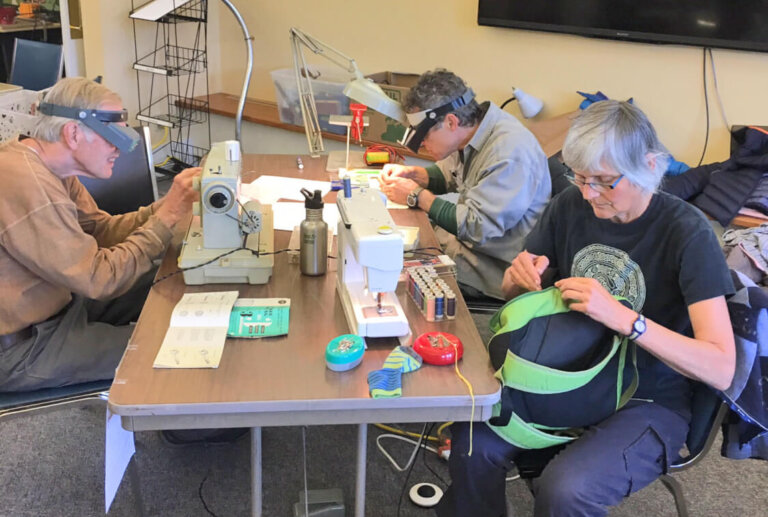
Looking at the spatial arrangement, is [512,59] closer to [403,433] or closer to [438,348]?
[403,433]

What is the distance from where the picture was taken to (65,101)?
1759 mm

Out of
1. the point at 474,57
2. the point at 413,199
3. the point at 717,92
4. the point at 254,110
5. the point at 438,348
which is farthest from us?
the point at 254,110

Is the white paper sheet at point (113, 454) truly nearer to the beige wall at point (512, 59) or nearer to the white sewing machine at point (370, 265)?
the white sewing machine at point (370, 265)

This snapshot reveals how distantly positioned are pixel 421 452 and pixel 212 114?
121 inches

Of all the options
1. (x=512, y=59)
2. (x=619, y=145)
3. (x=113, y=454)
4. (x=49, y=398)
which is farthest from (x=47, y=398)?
(x=512, y=59)

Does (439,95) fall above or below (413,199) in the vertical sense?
above

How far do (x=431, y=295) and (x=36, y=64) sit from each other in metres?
3.53

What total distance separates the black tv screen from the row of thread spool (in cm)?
225

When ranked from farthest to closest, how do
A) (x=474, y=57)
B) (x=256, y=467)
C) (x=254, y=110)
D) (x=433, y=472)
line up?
(x=254, y=110), (x=474, y=57), (x=433, y=472), (x=256, y=467)

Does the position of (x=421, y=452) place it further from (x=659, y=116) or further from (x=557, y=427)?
(x=659, y=116)

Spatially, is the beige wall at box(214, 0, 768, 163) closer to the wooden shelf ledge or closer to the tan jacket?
the wooden shelf ledge

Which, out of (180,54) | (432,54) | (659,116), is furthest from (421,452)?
(180,54)

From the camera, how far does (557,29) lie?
360 cm

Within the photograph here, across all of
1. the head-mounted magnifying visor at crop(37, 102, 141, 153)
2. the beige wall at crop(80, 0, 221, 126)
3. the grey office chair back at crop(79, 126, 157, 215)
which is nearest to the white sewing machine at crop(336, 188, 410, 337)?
the head-mounted magnifying visor at crop(37, 102, 141, 153)
